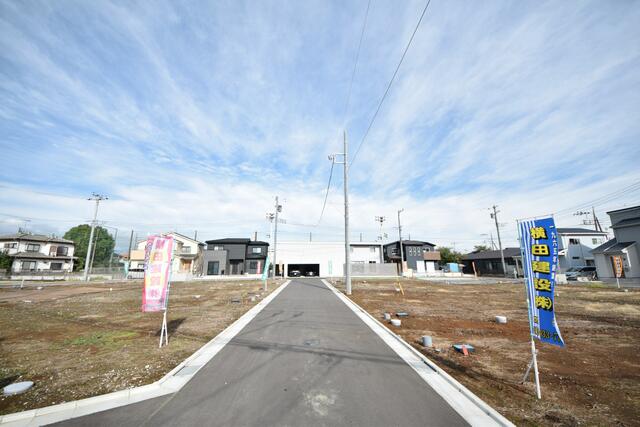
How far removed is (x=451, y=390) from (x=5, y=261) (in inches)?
2317

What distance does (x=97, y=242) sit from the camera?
6538 cm

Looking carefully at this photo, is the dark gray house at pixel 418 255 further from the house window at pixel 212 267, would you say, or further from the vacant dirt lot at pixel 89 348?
the vacant dirt lot at pixel 89 348

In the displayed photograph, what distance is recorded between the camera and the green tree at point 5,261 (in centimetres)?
3656

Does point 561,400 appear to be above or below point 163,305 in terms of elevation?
below

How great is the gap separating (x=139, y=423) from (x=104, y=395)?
112 cm

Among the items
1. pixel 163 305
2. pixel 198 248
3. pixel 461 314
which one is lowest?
pixel 461 314

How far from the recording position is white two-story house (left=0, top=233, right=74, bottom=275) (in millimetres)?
38531

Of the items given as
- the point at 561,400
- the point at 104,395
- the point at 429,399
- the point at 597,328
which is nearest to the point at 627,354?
the point at 597,328

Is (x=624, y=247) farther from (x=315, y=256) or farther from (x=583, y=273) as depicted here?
(x=315, y=256)

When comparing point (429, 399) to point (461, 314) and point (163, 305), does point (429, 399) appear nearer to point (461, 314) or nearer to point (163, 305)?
point (163, 305)

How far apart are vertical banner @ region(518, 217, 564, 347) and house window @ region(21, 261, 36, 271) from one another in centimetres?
5998

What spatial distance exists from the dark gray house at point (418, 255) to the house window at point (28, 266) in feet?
199

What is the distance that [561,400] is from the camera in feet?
11.7

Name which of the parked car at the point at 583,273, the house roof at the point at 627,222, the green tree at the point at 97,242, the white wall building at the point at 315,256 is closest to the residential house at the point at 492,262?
the parked car at the point at 583,273
